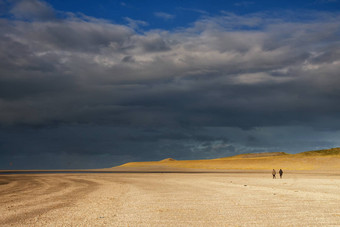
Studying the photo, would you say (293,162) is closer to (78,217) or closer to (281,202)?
(281,202)

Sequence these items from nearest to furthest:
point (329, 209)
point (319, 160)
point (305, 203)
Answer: point (329, 209), point (305, 203), point (319, 160)

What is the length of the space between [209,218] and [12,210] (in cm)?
894

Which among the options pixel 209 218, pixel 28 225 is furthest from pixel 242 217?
pixel 28 225

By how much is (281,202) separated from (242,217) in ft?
18.7

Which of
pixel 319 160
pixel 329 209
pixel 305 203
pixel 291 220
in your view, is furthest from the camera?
pixel 319 160

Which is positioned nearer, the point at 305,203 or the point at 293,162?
the point at 305,203

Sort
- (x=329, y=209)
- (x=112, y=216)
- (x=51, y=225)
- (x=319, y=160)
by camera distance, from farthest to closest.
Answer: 1. (x=319, y=160)
2. (x=329, y=209)
3. (x=112, y=216)
4. (x=51, y=225)

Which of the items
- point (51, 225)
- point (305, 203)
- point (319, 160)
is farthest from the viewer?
point (319, 160)

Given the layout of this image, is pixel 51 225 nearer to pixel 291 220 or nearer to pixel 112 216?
pixel 112 216

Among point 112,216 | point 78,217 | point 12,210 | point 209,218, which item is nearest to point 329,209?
point 209,218

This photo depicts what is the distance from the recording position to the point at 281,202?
18.2 metres

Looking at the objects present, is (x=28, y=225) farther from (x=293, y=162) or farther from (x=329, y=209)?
(x=293, y=162)

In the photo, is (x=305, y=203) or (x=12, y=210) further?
(x=305, y=203)

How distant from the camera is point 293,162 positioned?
106 meters
